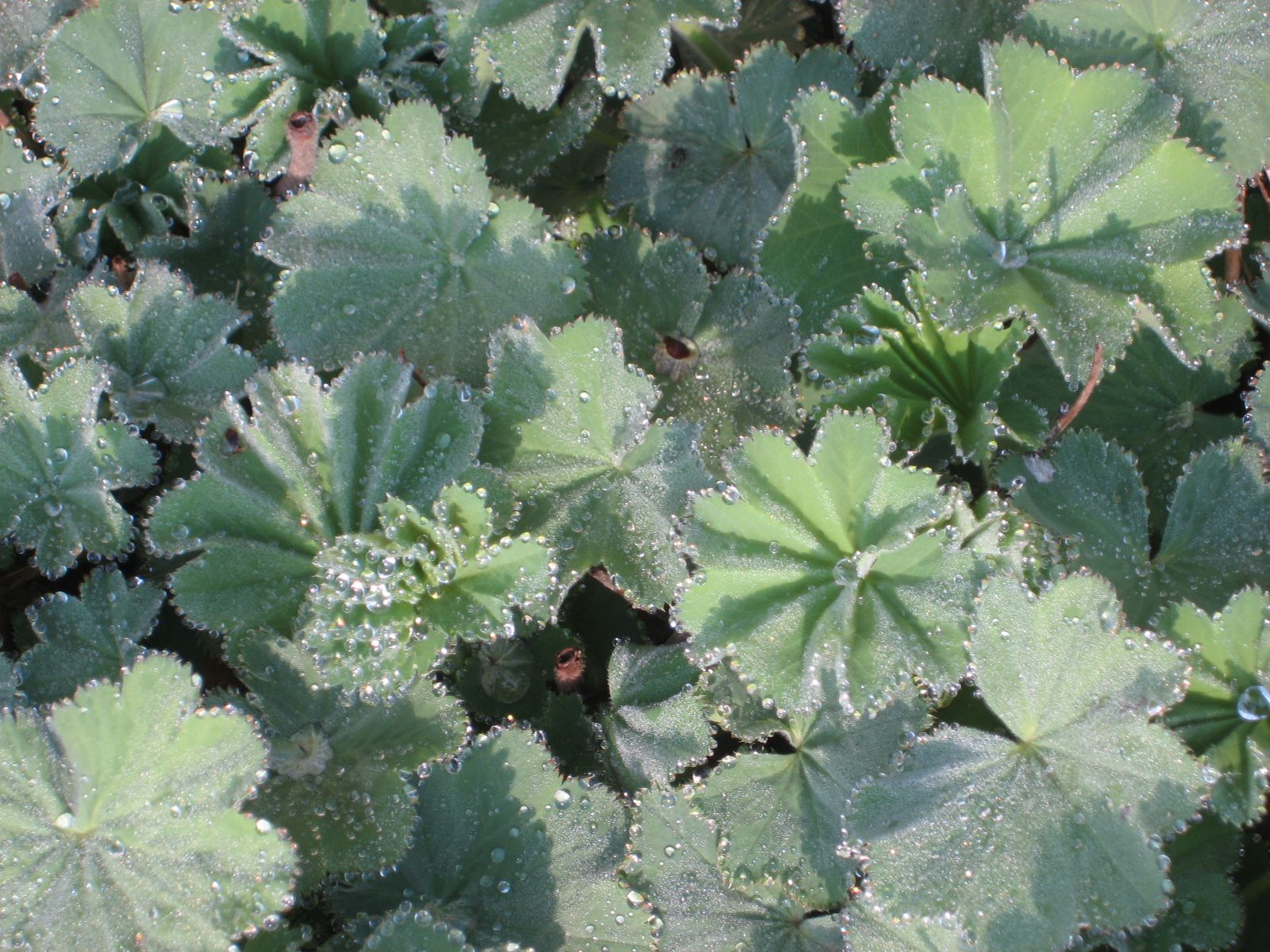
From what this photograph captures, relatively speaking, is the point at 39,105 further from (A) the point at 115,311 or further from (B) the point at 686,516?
(B) the point at 686,516

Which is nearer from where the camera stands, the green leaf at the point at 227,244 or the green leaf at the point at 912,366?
the green leaf at the point at 912,366

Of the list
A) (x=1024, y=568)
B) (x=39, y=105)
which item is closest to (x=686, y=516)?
(x=1024, y=568)

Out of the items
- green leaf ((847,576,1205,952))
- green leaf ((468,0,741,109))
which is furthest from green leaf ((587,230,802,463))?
green leaf ((847,576,1205,952))

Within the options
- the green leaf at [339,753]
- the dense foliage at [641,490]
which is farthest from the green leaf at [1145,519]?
the green leaf at [339,753]

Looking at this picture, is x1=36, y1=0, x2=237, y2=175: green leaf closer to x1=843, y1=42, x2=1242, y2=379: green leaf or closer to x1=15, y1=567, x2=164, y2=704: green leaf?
x1=15, y1=567, x2=164, y2=704: green leaf

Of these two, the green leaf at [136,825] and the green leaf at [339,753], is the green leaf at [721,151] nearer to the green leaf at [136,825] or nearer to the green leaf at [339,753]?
the green leaf at [339,753]
